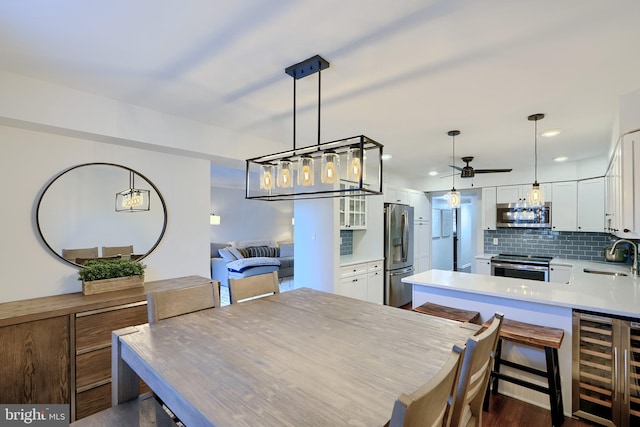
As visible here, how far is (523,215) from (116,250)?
5.63 m

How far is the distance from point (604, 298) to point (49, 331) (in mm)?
3896

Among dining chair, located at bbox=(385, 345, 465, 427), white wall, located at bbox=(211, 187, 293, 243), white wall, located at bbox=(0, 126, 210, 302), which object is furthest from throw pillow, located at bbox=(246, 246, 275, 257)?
dining chair, located at bbox=(385, 345, 465, 427)

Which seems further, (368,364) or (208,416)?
(368,364)

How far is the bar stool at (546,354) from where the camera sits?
2.01 metres

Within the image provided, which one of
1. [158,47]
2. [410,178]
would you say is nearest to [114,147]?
[158,47]

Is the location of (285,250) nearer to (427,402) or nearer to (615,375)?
(615,375)

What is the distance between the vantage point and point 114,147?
258 cm

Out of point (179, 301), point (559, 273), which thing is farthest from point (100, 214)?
point (559, 273)

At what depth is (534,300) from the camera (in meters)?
2.20

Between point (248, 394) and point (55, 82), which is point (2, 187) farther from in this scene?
point (248, 394)

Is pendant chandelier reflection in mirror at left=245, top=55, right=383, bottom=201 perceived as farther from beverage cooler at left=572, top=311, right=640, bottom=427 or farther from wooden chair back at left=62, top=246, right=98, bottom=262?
beverage cooler at left=572, top=311, right=640, bottom=427

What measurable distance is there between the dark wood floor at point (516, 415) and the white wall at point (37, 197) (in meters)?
2.96

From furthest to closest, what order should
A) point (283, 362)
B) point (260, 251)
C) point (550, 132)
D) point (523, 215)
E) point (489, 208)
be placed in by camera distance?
point (260, 251) → point (489, 208) → point (523, 215) → point (550, 132) → point (283, 362)

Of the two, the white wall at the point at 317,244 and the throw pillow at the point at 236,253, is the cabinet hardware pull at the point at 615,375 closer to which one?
the white wall at the point at 317,244
